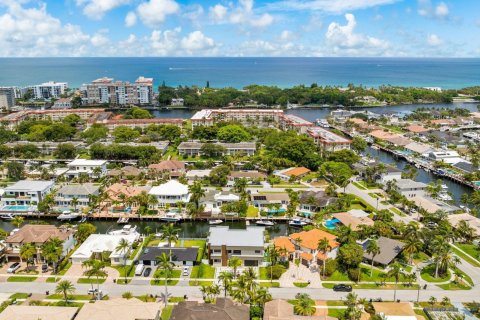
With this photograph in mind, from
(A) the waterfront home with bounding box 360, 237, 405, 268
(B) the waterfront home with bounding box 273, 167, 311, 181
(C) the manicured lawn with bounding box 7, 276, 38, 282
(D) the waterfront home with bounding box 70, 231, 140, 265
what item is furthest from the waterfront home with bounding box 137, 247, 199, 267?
(B) the waterfront home with bounding box 273, 167, 311, 181

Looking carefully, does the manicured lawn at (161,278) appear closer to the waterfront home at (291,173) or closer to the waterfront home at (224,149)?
the waterfront home at (291,173)

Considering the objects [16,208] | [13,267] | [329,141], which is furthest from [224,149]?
[13,267]

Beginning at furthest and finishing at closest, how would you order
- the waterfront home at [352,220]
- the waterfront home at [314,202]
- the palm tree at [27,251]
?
the waterfront home at [314,202] < the waterfront home at [352,220] < the palm tree at [27,251]

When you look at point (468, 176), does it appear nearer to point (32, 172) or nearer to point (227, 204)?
point (227, 204)

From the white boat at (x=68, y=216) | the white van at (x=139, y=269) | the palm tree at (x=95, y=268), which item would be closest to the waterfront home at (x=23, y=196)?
the white boat at (x=68, y=216)

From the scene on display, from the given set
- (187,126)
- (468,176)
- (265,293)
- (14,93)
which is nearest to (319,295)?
(265,293)

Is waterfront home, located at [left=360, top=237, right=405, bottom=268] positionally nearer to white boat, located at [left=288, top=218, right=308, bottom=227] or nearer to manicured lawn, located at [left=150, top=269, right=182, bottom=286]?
white boat, located at [left=288, top=218, right=308, bottom=227]
